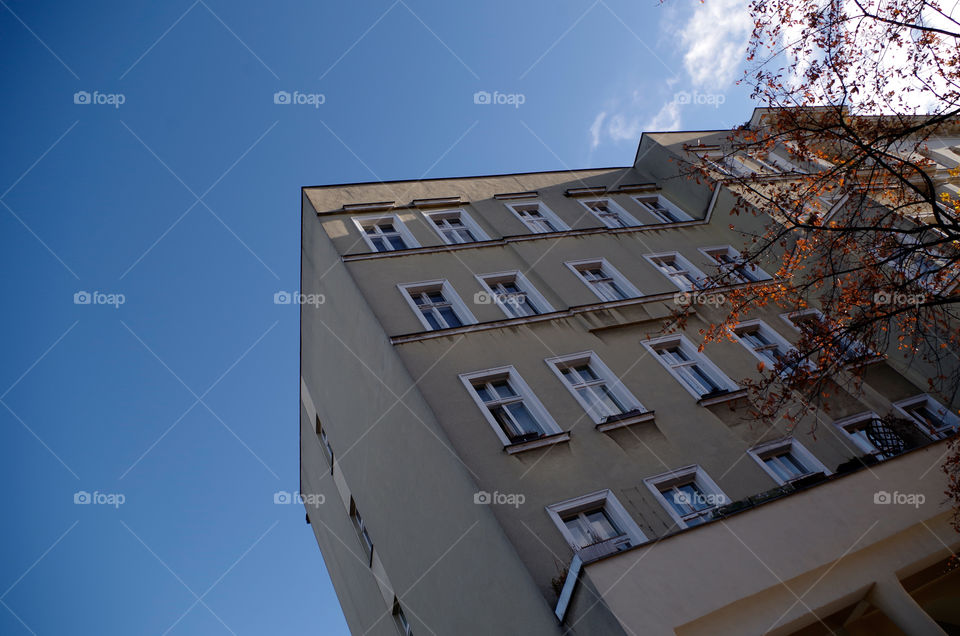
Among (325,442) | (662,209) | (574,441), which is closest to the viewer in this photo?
(574,441)

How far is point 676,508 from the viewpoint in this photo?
13633 millimetres

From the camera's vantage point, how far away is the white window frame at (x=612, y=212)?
23969 millimetres

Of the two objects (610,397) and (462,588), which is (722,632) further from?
(610,397)

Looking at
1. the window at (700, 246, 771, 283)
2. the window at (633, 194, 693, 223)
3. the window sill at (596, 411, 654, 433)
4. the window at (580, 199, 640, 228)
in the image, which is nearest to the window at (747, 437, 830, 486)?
the window sill at (596, 411, 654, 433)

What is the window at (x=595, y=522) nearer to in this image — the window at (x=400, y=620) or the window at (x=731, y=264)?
the window at (x=400, y=620)

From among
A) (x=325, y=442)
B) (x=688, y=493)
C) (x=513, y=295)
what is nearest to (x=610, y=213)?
(x=513, y=295)

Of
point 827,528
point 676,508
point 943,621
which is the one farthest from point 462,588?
point 943,621

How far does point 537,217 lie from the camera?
23.9 metres

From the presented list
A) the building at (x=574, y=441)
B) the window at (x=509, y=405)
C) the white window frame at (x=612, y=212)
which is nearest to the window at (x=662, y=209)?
the building at (x=574, y=441)

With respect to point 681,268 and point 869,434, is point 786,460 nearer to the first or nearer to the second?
point 869,434

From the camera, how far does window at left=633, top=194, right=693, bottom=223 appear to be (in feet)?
82.1

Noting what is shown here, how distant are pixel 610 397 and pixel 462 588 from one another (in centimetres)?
604

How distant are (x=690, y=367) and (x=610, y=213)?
9.12m

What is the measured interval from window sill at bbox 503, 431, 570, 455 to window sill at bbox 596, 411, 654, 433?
0.98 meters
